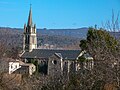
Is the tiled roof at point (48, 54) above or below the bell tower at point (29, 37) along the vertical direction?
below

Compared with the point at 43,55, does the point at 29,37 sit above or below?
above

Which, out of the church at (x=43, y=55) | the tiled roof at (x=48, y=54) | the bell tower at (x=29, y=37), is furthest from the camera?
the bell tower at (x=29, y=37)

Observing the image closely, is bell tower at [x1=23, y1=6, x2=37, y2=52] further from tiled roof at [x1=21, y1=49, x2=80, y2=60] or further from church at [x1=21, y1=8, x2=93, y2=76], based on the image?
tiled roof at [x1=21, y1=49, x2=80, y2=60]

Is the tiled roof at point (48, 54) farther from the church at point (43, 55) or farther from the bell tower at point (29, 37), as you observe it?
the bell tower at point (29, 37)

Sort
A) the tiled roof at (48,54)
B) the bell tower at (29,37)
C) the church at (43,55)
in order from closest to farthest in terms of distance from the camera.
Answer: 1. the church at (43,55)
2. the tiled roof at (48,54)
3. the bell tower at (29,37)

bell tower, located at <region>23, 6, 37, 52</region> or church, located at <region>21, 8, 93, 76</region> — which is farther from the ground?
bell tower, located at <region>23, 6, 37, 52</region>

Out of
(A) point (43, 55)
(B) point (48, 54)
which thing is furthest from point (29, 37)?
(B) point (48, 54)

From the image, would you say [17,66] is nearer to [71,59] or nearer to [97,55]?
[71,59]

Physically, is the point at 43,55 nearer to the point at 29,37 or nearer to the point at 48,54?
the point at 48,54

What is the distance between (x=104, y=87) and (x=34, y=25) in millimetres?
54324

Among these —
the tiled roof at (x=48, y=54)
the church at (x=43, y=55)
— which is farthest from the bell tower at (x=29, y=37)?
the tiled roof at (x=48, y=54)

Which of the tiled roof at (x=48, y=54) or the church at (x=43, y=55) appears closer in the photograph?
the church at (x=43, y=55)

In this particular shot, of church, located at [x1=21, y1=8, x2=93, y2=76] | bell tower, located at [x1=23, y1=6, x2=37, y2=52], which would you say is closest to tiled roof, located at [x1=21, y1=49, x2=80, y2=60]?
church, located at [x1=21, y1=8, x2=93, y2=76]

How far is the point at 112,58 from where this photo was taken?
1008 centimetres
